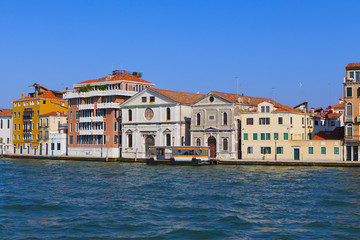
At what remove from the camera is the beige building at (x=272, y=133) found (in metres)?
57.9

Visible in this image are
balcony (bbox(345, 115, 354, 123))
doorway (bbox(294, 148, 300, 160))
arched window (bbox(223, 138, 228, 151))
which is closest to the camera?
balcony (bbox(345, 115, 354, 123))

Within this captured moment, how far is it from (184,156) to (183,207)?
100ft

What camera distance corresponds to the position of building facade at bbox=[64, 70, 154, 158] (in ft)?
234

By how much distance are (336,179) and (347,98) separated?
18094 mm

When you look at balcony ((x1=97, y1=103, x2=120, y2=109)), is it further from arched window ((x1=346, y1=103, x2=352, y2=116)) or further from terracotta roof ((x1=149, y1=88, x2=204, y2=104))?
arched window ((x1=346, y1=103, x2=352, y2=116))

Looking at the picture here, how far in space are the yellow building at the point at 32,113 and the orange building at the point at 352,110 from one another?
151 feet

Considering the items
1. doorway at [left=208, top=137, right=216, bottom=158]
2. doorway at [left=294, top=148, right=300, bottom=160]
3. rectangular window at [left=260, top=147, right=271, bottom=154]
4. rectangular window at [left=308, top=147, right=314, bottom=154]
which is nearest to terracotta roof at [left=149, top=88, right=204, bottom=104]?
doorway at [left=208, top=137, right=216, bottom=158]

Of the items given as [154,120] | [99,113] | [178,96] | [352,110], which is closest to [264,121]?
[352,110]

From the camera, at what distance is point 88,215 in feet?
82.5

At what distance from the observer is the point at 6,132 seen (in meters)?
90.9

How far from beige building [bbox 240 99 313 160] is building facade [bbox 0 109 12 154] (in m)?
45.6

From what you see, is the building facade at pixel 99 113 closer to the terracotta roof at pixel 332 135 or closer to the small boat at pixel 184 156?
the small boat at pixel 184 156

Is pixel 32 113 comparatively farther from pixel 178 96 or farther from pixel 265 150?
pixel 265 150

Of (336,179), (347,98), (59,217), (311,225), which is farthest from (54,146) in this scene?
(311,225)
